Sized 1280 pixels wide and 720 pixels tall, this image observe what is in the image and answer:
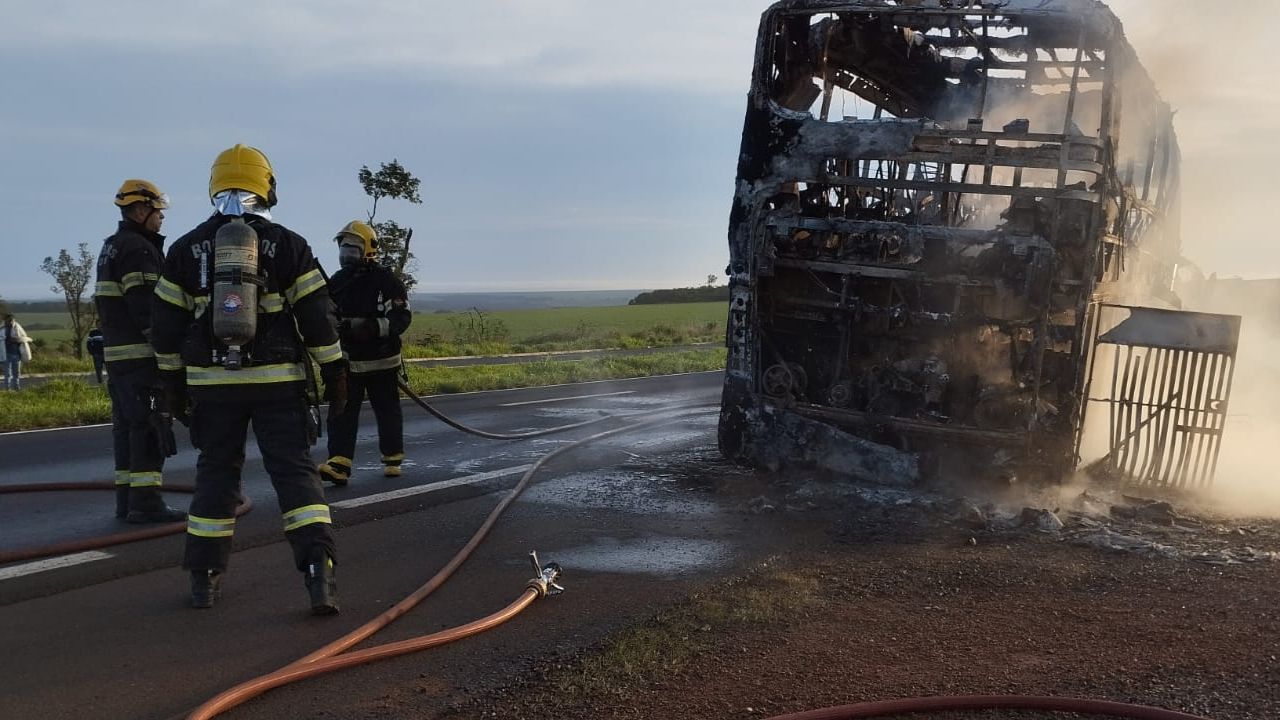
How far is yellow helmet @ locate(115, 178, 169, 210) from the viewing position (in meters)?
6.20

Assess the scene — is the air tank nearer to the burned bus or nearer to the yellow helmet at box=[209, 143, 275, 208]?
the yellow helmet at box=[209, 143, 275, 208]

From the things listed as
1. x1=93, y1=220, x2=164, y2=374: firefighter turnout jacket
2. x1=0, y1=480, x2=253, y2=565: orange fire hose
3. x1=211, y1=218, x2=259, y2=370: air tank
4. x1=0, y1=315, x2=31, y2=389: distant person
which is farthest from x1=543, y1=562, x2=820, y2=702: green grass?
x1=0, y1=315, x2=31, y2=389: distant person

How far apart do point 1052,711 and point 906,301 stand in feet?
13.8

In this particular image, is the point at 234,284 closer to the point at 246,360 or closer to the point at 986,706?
the point at 246,360

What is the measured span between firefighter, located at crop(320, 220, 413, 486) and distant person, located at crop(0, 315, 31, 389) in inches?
461

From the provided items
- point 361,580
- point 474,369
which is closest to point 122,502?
point 361,580

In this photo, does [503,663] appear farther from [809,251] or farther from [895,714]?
[809,251]

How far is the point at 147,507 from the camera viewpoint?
627cm

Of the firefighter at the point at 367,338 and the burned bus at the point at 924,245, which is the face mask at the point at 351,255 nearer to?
the firefighter at the point at 367,338

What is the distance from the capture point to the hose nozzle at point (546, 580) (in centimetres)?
480

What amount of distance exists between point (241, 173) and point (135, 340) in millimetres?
1987

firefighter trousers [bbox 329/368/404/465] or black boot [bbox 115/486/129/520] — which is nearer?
black boot [bbox 115/486/129/520]

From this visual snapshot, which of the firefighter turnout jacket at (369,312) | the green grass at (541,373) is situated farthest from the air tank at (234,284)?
the green grass at (541,373)

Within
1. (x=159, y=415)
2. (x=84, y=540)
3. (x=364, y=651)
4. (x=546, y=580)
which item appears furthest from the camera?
(x=159, y=415)
